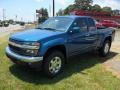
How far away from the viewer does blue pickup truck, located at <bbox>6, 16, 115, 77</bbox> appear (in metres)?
6.45

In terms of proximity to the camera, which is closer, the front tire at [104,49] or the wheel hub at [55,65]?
the wheel hub at [55,65]

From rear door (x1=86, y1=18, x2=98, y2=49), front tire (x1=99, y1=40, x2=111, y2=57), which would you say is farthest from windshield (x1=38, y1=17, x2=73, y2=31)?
front tire (x1=99, y1=40, x2=111, y2=57)

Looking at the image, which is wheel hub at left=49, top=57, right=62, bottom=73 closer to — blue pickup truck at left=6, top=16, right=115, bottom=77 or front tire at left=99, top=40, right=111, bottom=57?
blue pickup truck at left=6, top=16, right=115, bottom=77

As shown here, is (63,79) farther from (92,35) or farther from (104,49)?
(104,49)

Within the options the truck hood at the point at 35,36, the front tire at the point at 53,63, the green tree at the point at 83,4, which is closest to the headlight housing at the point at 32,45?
the truck hood at the point at 35,36

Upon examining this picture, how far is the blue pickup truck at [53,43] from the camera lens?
21.2 ft

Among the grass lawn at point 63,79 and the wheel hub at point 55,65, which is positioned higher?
the wheel hub at point 55,65

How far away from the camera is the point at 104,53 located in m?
10.3

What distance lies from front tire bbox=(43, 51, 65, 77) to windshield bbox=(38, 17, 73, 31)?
1.02 m

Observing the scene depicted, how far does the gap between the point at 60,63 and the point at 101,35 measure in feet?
10.4

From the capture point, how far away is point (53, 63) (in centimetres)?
694

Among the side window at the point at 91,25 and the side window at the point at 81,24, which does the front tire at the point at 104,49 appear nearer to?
the side window at the point at 91,25

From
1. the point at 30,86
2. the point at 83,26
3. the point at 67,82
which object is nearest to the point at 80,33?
the point at 83,26

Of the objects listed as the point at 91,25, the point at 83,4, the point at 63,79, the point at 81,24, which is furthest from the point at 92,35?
the point at 83,4
